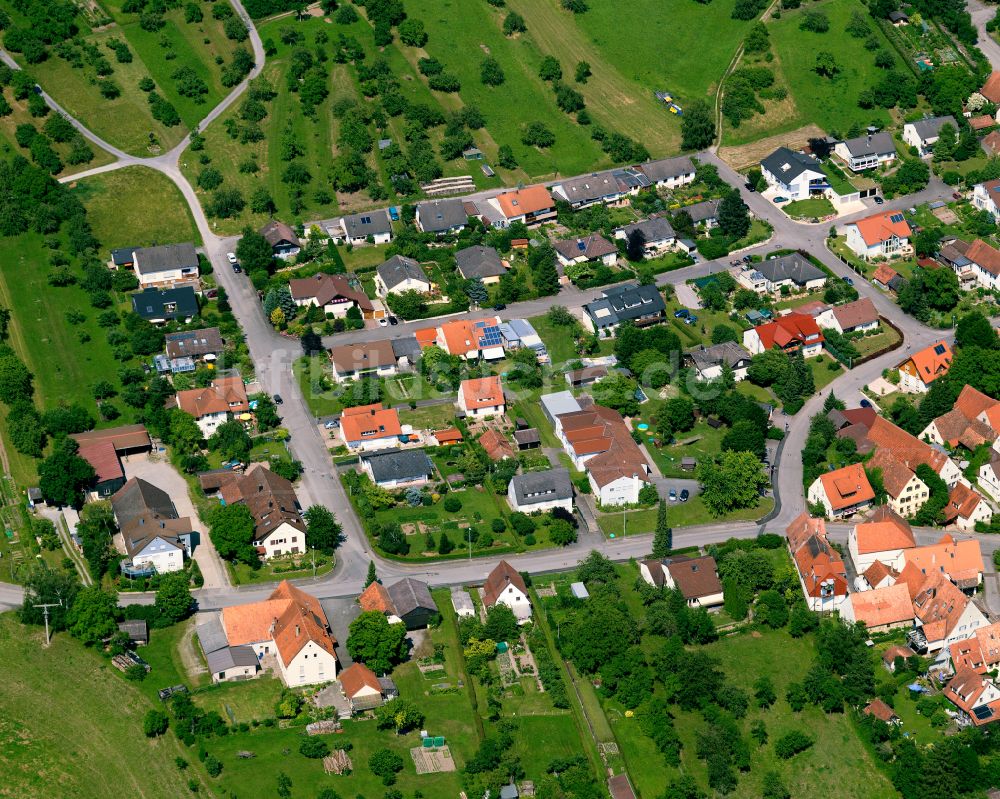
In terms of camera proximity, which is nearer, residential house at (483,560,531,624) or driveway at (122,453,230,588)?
residential house at (483,560,531,624)

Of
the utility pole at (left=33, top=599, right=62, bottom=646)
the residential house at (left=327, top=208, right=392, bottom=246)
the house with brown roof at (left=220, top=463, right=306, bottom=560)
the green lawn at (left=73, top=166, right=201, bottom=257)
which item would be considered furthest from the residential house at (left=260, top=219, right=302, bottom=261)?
the utility pole at (left=33, top=599, right=62, bottom=646)

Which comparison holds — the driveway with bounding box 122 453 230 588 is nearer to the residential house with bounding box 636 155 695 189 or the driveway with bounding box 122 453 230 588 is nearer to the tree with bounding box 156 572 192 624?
the tree with bounding box 156 572 192 624

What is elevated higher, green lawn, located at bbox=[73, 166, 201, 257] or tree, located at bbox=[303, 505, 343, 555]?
tree, located at bbox=[303, 505, 343, 555]

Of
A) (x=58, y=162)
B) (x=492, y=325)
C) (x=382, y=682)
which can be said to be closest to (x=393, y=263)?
(x=492, y=325)

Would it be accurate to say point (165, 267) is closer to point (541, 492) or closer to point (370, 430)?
point (370, 430)

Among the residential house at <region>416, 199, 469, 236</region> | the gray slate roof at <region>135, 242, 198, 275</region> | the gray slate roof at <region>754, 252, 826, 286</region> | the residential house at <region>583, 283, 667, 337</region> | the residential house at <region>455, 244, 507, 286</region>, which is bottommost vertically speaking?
the gray slate roof at <region>135, 242, 198, 275</region>

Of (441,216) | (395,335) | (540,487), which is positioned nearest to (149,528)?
(540,487)

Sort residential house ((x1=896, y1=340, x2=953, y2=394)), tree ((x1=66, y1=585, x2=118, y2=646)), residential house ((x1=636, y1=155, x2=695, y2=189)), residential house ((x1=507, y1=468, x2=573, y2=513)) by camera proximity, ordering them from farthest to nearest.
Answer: residential house ((x1=636, y1=155, x2=695, y2=189)) → residential house ((x1=896, y1=340, x2=953, y2=394)) → residential house ((x1=507, y1=468, x2=573, y2=513)) → tree ((x1=66, y1=585, x2=118, y2=646))

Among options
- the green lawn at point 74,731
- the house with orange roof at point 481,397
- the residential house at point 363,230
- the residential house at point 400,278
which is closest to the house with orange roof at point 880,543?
the house with orange roof at point 481,397
